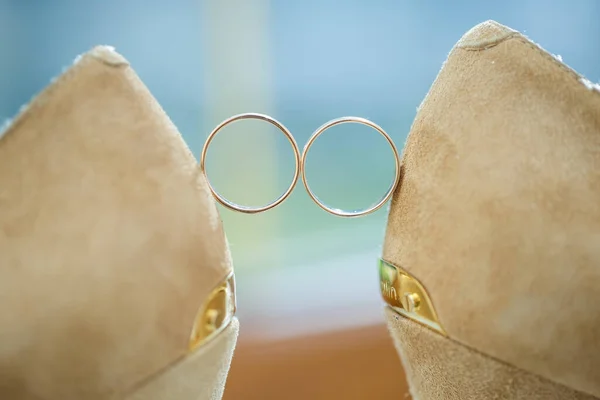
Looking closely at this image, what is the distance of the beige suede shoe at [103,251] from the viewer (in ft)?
→ 1.20

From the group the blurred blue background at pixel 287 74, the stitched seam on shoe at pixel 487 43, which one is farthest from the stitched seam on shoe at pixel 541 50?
the blurred blue background at pixel 287 74

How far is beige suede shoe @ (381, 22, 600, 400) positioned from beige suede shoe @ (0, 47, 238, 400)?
0.15 metres

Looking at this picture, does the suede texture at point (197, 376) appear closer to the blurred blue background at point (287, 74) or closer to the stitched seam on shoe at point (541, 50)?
the stitched seam on shoe at point (541, 50)

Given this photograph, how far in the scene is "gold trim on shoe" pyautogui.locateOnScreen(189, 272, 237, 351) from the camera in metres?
0.41

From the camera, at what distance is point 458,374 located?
439mm

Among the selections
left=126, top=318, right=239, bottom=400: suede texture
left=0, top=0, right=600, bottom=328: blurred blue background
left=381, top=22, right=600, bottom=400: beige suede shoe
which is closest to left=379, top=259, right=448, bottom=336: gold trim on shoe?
left=381, top=22, right=600, bottom=400: beige suede shoe

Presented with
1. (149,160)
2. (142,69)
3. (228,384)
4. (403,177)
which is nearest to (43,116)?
(149,160)

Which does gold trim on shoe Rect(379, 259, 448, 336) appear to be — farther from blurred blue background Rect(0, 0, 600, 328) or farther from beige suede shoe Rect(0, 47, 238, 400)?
blurred blue background Rect(0, 0, 600, 328)

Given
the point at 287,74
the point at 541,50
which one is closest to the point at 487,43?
the point at 541,50

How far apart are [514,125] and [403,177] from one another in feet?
0.32

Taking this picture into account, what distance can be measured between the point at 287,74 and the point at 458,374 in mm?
694

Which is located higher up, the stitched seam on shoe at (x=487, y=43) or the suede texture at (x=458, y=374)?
the stitched seam on shoe at (x=487, y=43)

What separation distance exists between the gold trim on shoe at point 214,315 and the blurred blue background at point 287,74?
53cm

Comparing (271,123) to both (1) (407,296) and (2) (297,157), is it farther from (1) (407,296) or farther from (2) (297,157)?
(1) (407,296)
